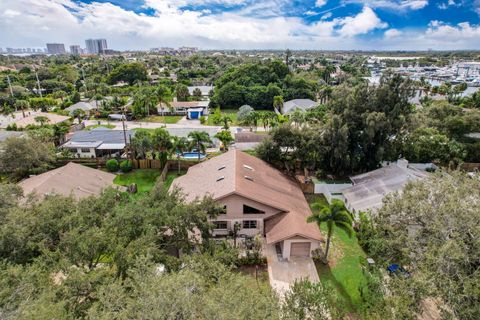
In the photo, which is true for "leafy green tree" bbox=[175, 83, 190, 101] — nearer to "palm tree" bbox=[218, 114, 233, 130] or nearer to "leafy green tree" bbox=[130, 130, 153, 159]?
"palm tree" bbox=[218, 114, 233, 130]

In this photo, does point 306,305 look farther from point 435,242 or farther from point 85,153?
point 85,153

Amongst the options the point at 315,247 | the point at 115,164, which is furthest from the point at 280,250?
the point at 115,164

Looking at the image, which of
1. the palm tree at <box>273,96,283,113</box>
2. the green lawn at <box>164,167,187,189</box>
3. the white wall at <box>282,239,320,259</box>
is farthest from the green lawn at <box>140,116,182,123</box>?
the white wall at <box>282,239,320,259</box>

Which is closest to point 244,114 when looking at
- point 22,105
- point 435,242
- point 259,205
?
point 259,205

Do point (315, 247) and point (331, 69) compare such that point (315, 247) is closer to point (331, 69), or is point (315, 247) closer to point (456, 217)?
point (456, 217)

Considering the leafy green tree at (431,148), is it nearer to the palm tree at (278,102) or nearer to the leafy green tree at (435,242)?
the leafy green tree at (435,242)
